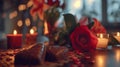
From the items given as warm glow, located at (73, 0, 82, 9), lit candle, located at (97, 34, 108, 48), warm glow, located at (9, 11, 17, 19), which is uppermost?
warm glow, located at (73, 0, 82, 9)

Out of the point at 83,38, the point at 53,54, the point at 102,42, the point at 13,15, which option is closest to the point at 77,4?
the point at 13,15

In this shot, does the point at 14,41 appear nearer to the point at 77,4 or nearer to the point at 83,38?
the point at 83,38

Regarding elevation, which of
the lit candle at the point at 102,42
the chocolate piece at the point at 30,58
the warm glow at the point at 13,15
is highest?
the warm glow at the point at 13,15

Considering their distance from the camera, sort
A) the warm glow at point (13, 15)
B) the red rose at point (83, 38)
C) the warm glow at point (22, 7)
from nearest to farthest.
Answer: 1. the red rose at point (83, 38)
2. the warm glow at point (22, 7)
3. the warm glow at point (13, 15)

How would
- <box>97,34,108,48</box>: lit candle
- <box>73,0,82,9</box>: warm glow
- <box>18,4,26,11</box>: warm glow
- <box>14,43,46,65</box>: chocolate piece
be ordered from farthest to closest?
<box>73,0,82,9</box>: warm glow < <box>18,4,26,11</box>: warm glow < <box>97,34,108,48</box>: lit candle < <box>14,43,46,65</box>: chocolate piece

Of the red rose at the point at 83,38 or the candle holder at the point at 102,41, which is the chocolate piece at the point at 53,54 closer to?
the red rose at the point at 83,38

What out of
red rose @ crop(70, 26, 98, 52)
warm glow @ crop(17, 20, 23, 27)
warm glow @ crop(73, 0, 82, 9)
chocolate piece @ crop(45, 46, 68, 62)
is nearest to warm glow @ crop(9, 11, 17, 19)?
warm glow @ crop(17, 20, 23, 27)

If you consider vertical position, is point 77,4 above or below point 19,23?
above

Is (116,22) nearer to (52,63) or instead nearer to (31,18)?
(31,18)

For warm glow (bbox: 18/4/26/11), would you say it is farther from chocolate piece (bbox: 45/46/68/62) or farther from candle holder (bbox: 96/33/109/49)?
chocolate piece (bbox: 45/46/68/62)

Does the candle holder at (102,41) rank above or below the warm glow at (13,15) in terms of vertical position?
below

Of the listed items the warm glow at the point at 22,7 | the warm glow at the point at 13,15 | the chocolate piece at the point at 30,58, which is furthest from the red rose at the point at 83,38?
the warm glow at the point at 13,15

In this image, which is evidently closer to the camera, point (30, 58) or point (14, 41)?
point (30, 58)
